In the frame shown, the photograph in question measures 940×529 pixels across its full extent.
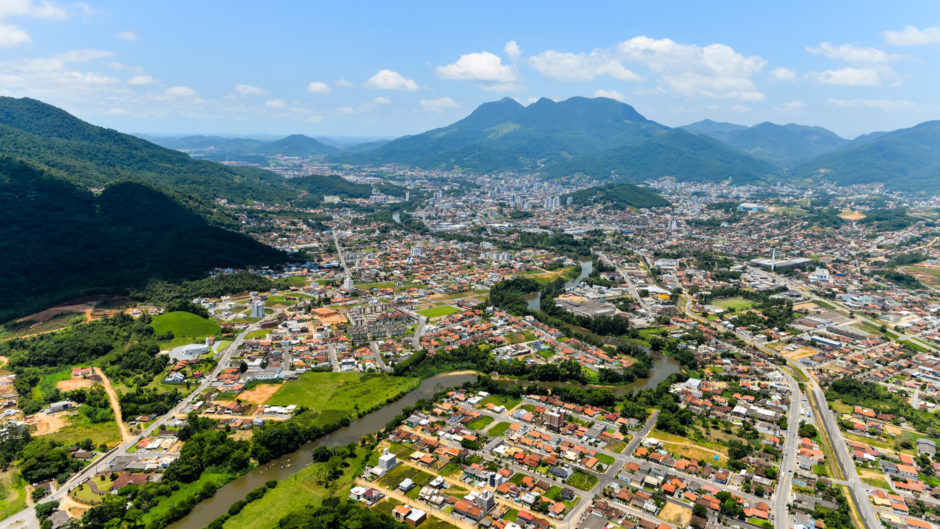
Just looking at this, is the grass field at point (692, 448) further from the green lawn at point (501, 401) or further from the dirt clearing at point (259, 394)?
the dirt clearing at point (259, 394)

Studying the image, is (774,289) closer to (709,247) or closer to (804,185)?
(709,247)

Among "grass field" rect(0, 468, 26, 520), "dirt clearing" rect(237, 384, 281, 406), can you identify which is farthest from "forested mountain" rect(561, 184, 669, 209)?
"grass field" rect(0, 468, 26, 520)

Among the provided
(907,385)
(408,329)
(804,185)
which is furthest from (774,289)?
(804,185)

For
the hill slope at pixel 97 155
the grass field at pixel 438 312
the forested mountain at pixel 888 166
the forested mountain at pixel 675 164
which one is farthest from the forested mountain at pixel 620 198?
the forested mountain at pixel 888 166

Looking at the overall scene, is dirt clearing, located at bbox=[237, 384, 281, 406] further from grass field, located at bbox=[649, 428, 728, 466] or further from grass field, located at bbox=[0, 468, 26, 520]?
grass field, located at bbox=[649, 428, 728, 466]

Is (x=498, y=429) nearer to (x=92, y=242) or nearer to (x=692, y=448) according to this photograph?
(x=692, y=448)

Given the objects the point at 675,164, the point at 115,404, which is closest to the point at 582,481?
the point at 115,404
